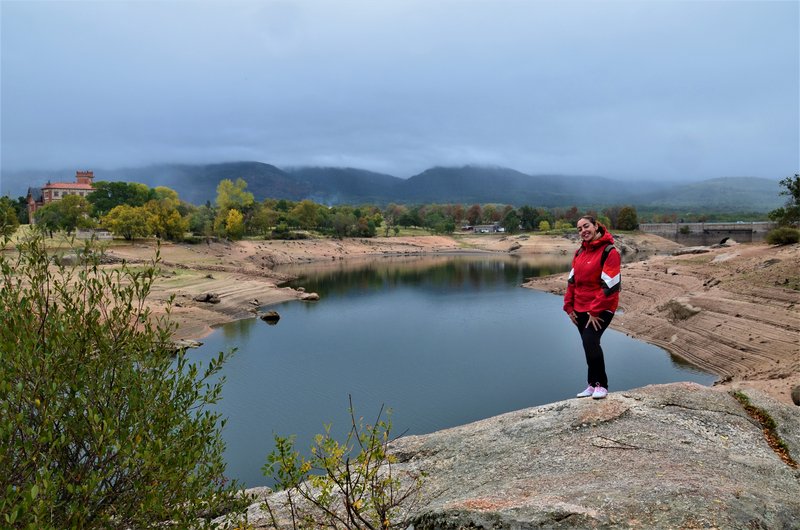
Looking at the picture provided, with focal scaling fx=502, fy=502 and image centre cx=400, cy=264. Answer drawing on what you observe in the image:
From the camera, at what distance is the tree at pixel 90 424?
16.1 feet

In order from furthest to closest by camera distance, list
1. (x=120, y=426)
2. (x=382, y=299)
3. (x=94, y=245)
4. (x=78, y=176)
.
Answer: (x=78, y=176), (x=382, y=299), (x=94, y=245), (x=120, y=426)

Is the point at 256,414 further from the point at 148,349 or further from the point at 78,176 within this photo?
the point at 78,176

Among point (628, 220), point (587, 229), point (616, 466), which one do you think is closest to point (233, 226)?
point (587, 229)

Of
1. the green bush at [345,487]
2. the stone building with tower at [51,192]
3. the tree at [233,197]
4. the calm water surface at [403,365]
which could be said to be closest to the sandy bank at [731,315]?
the calm water surface at [403,365]

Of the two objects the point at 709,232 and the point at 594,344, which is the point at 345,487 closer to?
the point at 594,344

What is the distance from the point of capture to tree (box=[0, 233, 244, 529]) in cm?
490

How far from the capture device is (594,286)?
1024 centimetres

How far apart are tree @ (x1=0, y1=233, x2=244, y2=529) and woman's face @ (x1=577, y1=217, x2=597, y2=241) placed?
290 inches

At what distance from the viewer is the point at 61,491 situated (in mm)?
5625

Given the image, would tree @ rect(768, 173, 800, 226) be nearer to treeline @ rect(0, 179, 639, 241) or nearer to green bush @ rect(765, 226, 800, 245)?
green bush @ rect(765, 226, 800, 245)

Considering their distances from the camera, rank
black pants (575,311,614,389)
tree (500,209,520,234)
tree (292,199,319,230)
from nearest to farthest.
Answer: black pants (575,311,614,389) → tree (292,199,319,230) → tree (500,209,520,234)

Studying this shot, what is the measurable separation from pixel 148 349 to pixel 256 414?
1872 cm

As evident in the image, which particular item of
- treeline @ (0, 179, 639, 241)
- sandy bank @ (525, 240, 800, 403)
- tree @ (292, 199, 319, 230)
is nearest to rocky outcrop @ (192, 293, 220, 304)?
treeline @ (0, 179, 639, 241)

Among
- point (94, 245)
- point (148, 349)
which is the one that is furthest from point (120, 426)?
point (94, 245)
